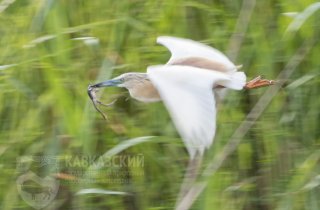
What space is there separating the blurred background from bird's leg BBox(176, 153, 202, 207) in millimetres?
18

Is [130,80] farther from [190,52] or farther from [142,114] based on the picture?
[142,114]

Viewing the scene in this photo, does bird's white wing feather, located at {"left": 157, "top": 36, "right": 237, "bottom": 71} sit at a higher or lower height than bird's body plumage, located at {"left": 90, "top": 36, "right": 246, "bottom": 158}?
higher

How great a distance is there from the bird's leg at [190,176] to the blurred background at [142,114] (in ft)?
0.06

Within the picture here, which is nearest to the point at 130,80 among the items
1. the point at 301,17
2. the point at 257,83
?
the point at 257,83

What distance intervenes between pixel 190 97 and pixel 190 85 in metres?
0.02

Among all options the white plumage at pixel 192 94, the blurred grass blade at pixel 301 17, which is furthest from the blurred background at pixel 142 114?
the white plumage at pixel 192 94

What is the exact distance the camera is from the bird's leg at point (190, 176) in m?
1.58

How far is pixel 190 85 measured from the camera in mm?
1294

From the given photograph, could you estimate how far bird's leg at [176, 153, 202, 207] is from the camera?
1585 millimetres

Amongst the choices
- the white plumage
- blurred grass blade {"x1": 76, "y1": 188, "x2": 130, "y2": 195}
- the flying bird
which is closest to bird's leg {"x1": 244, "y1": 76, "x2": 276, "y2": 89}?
the flying bird

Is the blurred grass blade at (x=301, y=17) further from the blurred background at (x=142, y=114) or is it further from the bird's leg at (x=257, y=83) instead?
the bird's leg at (x=257, y=83)

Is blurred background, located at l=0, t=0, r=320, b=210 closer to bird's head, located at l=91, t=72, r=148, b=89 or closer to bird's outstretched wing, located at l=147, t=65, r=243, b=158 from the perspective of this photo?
bird's head, located at l=91, t=72, r=148, b=89

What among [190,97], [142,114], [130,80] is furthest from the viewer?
[142,114]

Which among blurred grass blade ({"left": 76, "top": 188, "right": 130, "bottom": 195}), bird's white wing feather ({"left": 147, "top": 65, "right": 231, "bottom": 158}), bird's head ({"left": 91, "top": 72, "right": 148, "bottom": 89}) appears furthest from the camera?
blurred grass blade ({"left": 76, "top": 188, "right": 130, "bottom": 195})
